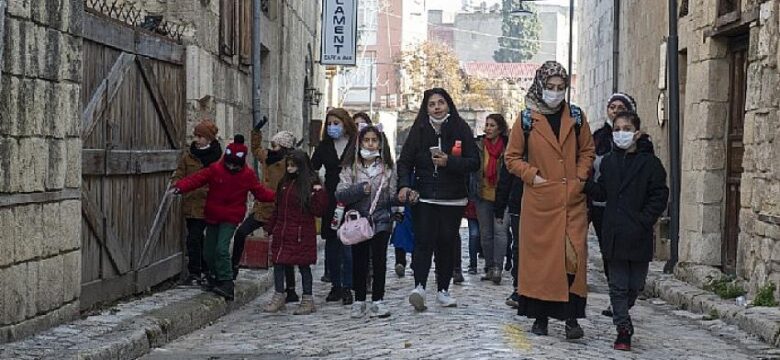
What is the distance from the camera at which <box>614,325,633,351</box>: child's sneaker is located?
7.99 m

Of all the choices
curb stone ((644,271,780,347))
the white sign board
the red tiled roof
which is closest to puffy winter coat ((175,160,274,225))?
curb stone ((644,271,780,347))

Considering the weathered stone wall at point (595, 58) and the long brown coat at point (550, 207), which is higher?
the weathered stone wall at point (595, 58)

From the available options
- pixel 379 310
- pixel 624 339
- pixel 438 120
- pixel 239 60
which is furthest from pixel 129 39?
pixel 239 60

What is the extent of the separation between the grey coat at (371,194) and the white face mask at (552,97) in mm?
1868

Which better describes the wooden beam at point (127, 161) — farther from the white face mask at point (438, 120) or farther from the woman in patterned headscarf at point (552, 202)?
the woman in patterned headscarf at point (552, 202)

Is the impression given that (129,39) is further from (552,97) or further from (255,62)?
(255,62)

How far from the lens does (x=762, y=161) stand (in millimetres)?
10523

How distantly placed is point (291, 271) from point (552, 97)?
11.1ft

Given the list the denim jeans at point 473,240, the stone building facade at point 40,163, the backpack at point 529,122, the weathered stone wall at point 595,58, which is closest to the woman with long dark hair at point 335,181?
the denim jeans at point 473,240

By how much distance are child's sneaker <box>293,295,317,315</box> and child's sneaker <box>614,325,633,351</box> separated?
307 centimetres

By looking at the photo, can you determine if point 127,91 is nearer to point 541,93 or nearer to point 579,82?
point 541,93

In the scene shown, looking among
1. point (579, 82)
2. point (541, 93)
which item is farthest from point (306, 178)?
point (579, 82)

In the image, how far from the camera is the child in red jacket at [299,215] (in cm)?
1011

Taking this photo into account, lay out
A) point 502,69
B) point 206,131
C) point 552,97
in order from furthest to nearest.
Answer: point 502,69 < point 206,131 < point 552,97
